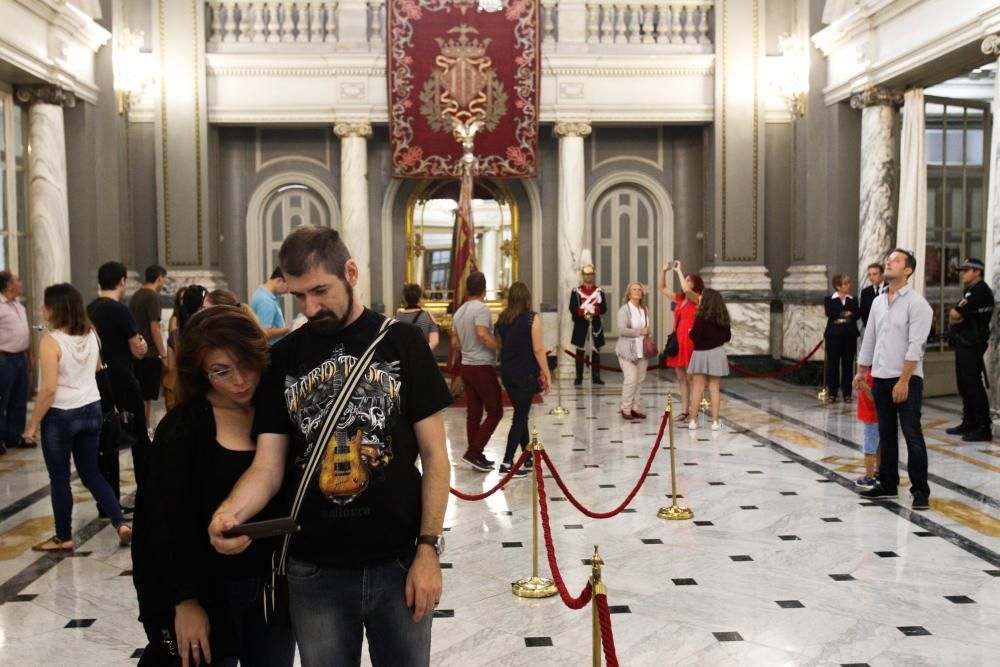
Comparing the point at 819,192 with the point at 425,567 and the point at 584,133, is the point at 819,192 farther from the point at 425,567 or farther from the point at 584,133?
the point at 425,567

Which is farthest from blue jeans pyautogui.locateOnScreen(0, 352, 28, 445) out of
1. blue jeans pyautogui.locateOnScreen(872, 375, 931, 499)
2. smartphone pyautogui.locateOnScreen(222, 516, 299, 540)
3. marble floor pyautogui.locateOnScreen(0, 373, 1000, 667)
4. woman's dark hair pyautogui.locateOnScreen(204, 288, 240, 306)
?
smartphone pyautogui.locateOnScreen(222, 516, 299, 540)

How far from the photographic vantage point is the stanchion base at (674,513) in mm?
6555

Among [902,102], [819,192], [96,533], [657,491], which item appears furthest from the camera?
[819,192]

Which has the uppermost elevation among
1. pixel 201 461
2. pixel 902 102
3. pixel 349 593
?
pixel 902 102

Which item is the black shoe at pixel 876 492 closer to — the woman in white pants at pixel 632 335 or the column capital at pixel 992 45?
the woman in white pants at pixel 632 335

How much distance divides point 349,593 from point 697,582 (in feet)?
10.5

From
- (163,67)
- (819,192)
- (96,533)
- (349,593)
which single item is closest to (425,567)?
(349,593)

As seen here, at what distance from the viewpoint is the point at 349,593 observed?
2439 mm

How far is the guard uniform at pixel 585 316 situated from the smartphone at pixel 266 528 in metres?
11.9

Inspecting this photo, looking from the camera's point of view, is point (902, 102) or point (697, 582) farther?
point (902, 102)

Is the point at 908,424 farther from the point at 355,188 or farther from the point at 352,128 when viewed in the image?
the point at 352,128

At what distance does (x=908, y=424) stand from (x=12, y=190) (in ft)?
31.7

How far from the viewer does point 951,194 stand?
1309 cm

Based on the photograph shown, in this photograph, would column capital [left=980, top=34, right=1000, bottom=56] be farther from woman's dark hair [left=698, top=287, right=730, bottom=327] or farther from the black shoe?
the black shoe
